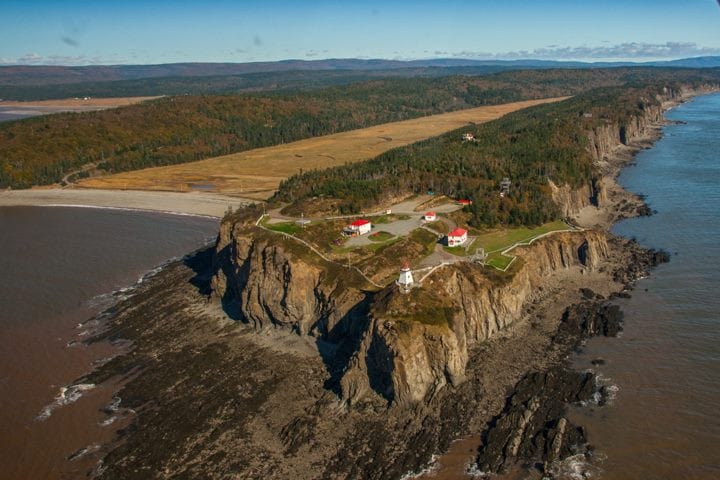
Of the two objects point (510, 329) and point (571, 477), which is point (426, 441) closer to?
point (571, 477)

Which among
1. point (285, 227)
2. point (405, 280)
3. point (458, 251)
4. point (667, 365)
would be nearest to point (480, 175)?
point (458, 251)

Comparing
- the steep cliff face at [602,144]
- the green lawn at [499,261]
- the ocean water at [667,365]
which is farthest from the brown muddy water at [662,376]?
the green lawn at [499,261]

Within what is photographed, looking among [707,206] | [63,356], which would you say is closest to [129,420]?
[63,356]

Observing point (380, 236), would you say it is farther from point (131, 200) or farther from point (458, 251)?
point (131, 200)

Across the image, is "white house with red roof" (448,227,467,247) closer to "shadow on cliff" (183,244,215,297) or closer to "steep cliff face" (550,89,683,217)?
"steep cliff face" (550,89,683,217)

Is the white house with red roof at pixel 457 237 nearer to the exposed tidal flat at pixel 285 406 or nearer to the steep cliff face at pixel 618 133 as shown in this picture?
the exposed tidal flat at pixel 285 406

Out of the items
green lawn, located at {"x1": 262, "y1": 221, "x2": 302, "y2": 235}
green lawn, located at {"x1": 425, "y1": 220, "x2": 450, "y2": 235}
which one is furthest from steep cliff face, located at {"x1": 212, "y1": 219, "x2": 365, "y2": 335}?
green lawn, located at {"x1": 425, "y1": 220, "x2": 450, "y2": 235}
